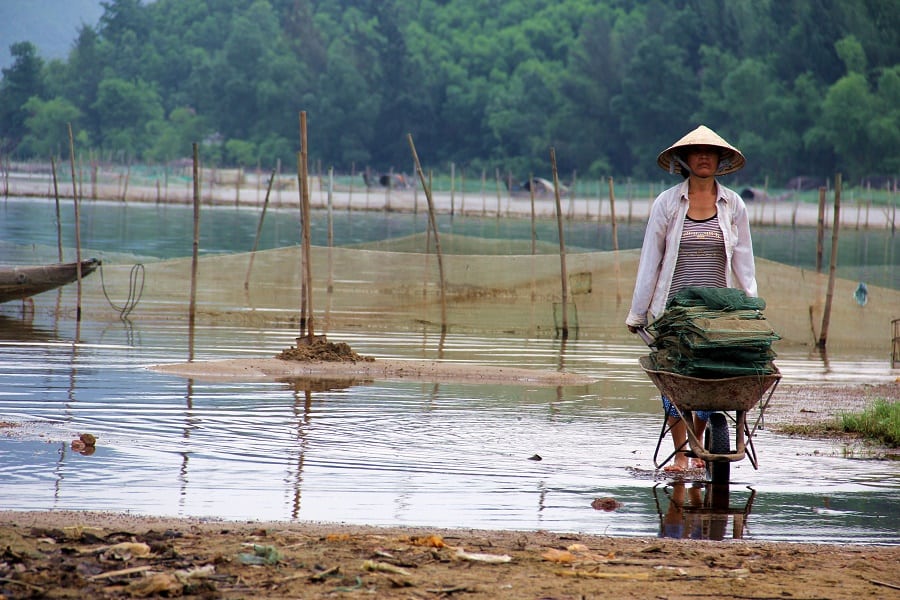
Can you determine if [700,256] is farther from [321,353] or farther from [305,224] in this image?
[305,224]

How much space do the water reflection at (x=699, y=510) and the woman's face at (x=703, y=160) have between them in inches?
59.3

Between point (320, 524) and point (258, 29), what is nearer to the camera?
point (320, 524)

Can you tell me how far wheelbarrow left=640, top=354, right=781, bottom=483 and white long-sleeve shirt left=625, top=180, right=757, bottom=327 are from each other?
369mm

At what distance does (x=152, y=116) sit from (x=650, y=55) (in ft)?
134

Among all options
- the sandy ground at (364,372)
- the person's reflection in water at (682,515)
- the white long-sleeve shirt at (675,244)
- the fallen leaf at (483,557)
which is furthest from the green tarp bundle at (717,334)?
the sandy ground at (364,372)

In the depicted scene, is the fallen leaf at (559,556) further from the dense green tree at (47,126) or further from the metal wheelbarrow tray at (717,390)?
the dense green tree at (47,126)

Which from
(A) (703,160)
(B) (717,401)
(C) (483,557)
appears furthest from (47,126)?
(C) (483,557)

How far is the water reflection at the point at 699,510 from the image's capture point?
5.62m

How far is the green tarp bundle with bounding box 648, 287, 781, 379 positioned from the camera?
6090mm

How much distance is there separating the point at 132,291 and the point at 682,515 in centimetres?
1184

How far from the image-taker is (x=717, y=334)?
6078 millimetres

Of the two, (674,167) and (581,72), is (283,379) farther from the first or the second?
(581,72)

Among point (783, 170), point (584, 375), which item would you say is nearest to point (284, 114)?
point (783, 170)

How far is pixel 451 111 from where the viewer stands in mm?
85188
